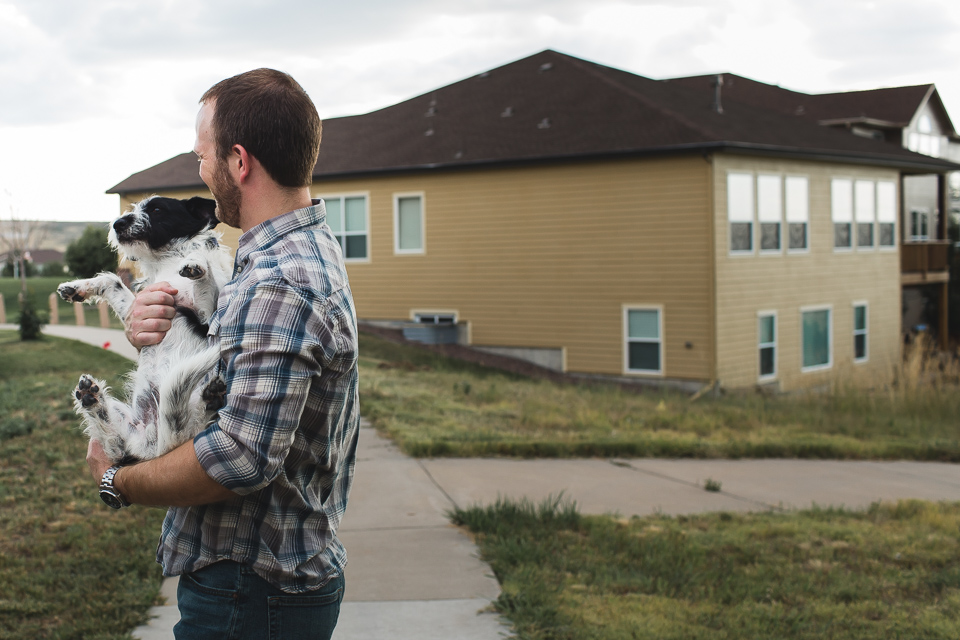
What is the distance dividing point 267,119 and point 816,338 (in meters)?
21.6

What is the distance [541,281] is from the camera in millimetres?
20141

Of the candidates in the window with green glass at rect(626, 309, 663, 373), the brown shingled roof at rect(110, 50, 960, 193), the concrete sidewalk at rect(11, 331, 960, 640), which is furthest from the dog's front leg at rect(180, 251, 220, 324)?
the window with green glass at rect(626, 309, 663, 373)

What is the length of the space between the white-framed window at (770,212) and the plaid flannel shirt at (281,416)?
61.7ft

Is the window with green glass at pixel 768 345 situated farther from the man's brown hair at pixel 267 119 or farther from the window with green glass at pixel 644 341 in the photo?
the man's brown hair at pixel 267 119

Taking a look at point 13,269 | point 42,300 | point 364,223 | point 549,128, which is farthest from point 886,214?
point 13,269

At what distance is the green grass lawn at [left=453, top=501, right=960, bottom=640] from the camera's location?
460cm

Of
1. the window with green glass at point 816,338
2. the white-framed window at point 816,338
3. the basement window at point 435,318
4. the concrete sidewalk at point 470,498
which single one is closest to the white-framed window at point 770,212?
the white-framed window at point 816,338

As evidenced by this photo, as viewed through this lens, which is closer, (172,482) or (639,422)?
(172,482)

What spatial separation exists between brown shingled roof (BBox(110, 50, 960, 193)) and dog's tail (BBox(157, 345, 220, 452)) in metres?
17.0

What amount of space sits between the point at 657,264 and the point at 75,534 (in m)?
14.8

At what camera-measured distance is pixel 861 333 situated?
23672 mm

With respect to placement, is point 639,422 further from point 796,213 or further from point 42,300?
point 42,300

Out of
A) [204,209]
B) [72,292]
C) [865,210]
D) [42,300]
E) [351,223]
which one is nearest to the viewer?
[204,209]

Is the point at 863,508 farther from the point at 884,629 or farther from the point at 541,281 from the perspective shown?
the point at 541,281
